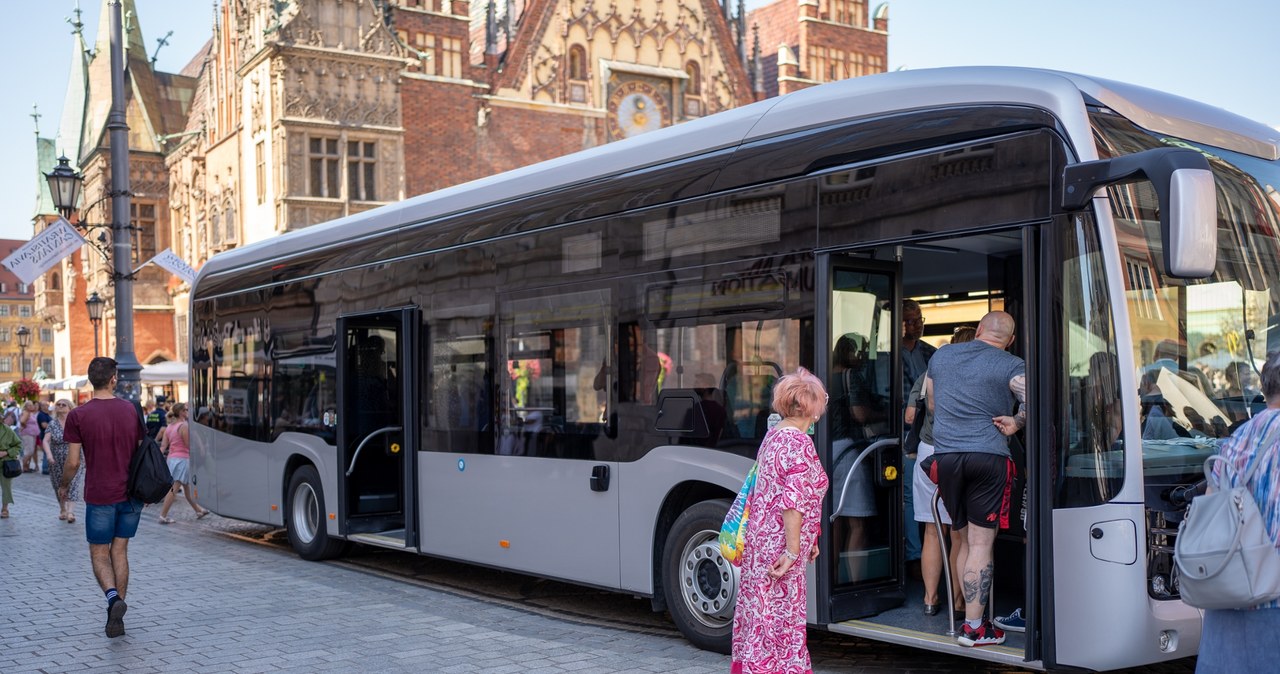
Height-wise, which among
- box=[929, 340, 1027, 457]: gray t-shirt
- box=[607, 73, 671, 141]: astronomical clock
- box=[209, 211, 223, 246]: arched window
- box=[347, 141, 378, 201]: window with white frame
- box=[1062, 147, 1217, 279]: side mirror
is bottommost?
box=[929, 340, 1027, 457]: gray t-shirt

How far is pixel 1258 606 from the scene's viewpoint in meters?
3.79

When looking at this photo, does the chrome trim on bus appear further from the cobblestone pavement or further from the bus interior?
the bus interior

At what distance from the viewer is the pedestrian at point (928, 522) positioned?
6344mm

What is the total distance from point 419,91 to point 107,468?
30.6 m

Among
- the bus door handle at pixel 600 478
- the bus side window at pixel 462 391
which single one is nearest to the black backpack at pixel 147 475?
the bus side window at pixel 462 391

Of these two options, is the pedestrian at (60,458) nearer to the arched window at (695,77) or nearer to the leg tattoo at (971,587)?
the leg tattoo at (971,587)

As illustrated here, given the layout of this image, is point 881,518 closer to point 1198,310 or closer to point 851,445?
point 851,445

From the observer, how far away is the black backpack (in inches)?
313

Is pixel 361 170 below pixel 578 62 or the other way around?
below

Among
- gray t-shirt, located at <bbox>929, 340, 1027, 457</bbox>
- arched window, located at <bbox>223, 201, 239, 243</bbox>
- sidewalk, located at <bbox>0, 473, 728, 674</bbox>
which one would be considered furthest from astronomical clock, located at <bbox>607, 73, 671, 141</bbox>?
gray t-shirt, located at <bbox>929, 340, 1027, 457</bbox>

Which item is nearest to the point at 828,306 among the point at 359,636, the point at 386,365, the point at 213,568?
the point at 359,636

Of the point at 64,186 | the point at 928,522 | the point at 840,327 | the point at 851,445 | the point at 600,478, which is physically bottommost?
the point at 928,522

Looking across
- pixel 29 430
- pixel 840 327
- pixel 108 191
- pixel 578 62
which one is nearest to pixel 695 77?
pixel 578 62

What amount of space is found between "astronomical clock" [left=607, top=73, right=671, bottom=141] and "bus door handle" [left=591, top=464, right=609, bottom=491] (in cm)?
3372
